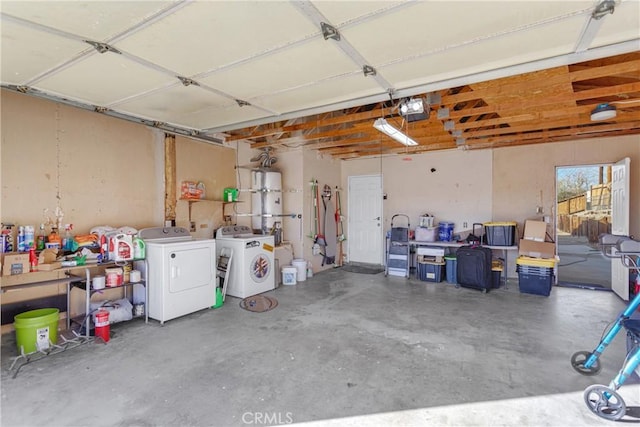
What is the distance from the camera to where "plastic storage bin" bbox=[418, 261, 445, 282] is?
5.71 metres

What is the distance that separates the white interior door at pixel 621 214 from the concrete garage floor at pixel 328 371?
779mm

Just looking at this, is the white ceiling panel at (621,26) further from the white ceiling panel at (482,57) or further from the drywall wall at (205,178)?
the drywall wall at (205,178)

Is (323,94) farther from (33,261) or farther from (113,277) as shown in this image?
(33,261)

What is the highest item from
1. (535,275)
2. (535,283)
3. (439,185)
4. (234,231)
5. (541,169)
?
(541,169)

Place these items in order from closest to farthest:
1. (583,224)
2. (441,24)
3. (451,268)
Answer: (441,24) < (451,268) < (583,224)

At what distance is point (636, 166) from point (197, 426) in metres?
7.09

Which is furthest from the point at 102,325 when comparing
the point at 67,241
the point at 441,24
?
the point at 441,24

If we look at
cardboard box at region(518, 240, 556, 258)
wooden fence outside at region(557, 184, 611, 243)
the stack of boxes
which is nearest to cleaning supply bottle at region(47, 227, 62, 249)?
the stack of boxes

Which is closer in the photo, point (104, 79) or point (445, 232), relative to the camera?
point (104, 79)

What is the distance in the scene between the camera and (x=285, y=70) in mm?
2576

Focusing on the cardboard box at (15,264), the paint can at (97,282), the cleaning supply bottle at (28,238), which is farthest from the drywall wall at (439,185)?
the cardboard box at (15,264)

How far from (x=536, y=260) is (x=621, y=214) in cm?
150

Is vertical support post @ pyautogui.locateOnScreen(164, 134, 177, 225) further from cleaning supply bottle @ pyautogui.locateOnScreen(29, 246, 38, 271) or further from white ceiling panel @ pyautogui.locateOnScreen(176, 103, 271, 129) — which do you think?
cleaning supply bottle @ pyautogui.locateOnScreen(29, 246, 38, 271)

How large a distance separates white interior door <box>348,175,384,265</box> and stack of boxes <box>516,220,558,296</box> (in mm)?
2837
